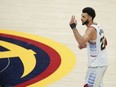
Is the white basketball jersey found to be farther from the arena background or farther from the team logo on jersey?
the arena background

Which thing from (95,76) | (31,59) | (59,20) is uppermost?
(59,20)

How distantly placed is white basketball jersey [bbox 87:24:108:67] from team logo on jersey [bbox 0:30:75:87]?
217 cm

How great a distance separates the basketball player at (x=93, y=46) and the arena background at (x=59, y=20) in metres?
2.26

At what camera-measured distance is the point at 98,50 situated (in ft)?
20.1

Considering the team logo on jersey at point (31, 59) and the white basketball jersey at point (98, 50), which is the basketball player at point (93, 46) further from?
the team logo on jersey at point (31, 59)

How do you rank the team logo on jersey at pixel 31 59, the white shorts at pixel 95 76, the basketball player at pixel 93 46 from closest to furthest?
the basketball player at pixel 93 46, the white shorts at pixel 95 76, the team logo on jersey at pixel 31 59

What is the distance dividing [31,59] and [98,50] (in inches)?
143

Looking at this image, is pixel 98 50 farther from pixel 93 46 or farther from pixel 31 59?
pixel 31 59

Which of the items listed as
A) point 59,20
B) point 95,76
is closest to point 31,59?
point 59,20

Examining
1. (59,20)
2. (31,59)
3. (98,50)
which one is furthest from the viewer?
(59,20)

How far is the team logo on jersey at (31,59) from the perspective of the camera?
27.4 feet

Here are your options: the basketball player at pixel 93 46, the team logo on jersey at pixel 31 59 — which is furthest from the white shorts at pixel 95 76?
the team logo on jersey at pixel 31 59

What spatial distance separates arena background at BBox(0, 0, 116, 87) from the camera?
31.5ft

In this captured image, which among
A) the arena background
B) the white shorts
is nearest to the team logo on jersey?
the arena background
